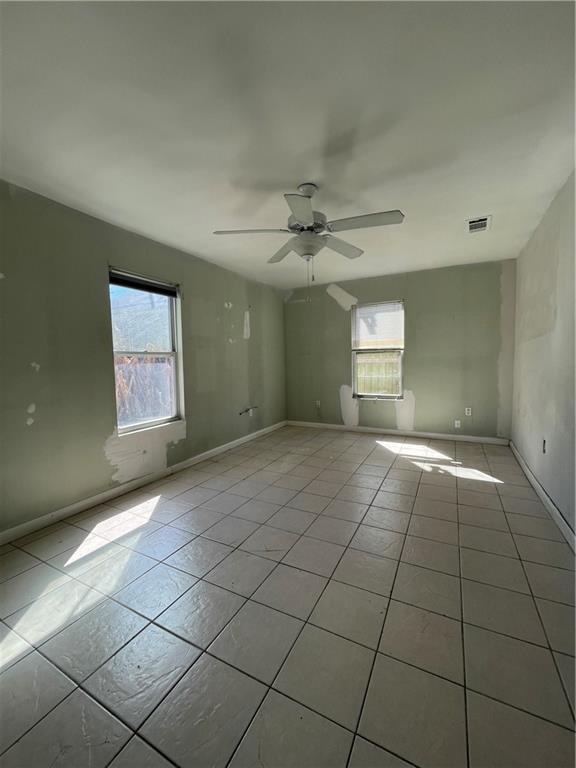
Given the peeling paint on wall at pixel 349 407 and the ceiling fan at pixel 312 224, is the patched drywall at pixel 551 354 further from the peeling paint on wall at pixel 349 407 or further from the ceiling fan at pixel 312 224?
the peeling paint on wall at pixel 349 407

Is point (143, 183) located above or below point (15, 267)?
above

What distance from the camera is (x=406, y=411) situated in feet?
16.2

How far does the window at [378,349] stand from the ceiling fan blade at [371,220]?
2920mm

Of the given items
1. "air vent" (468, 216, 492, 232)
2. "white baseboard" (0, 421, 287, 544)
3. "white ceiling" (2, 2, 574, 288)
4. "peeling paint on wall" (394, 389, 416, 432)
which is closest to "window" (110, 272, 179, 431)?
"white baseboard" (0, 421, 287, 544)

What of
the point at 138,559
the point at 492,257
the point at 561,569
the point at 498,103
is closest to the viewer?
the point at 498,103

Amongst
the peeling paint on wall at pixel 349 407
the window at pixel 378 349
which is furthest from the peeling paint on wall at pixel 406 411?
the peeling paint on wall at pixel 349 407

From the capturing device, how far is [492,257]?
4133mm

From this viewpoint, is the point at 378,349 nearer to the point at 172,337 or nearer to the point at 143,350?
the point at 172,337

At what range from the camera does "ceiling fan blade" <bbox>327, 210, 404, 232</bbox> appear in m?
2.05

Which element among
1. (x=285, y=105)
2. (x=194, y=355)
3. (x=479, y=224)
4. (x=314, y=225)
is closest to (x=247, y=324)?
(x=194, y=355)

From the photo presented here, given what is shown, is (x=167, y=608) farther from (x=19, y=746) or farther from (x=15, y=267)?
(x=15, y=267)

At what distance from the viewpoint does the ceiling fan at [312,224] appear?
2.01 metres

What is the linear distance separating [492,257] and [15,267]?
5034 mm

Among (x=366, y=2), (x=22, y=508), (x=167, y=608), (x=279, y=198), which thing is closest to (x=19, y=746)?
(x=167, y=608)
